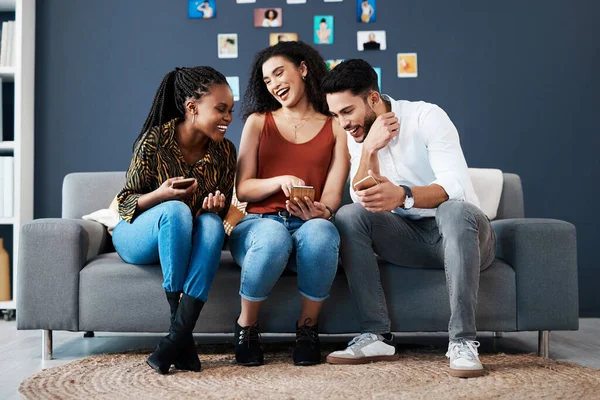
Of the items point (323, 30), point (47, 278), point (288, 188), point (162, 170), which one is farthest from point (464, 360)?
point (323, 30)

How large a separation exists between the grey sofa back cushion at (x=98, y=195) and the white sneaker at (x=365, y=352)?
771mm

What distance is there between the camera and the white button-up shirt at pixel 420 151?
1.99 metres

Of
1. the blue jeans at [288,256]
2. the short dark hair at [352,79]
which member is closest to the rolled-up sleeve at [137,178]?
the blue jeans at [288,256]

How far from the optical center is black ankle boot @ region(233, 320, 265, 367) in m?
1.95

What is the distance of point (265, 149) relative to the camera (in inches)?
87.3

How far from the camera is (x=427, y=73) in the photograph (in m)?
3.28

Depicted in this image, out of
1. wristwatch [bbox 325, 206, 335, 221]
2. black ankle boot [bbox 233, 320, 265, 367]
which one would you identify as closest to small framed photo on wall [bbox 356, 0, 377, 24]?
wristwatch [bbox 325, 206, 335, 221]

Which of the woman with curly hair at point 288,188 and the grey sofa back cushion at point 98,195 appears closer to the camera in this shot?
the woman with curly hair at point 288,188

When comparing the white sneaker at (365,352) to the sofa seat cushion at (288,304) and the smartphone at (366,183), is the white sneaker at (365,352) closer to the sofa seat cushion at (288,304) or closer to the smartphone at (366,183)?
the sofa seat cushion at (288,304)

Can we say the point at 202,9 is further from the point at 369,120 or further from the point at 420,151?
the point at 420,151

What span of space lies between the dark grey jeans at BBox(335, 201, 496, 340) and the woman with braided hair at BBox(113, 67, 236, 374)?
40cm

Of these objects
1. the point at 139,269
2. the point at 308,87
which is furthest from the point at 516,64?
the point at 139,269

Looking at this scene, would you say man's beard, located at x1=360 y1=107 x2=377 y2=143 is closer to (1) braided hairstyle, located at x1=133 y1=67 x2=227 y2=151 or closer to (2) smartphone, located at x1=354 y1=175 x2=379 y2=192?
(2) smartphone, located at x1=354 y1=175 x2=379 y2=192

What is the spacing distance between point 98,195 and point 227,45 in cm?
107
